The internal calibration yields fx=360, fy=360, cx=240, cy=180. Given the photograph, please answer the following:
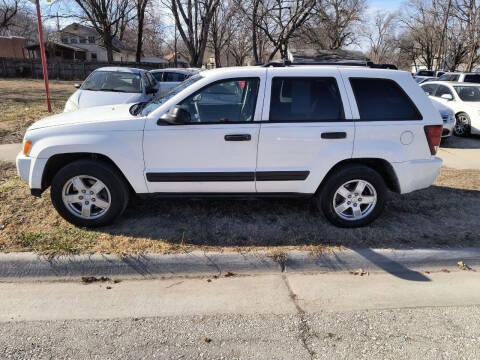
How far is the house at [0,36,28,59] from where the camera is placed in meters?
41.0

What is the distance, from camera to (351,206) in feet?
13.3

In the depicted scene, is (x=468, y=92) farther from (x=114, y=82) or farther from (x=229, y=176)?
(x=114, y=82)

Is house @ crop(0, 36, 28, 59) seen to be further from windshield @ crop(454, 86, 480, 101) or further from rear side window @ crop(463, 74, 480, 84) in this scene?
windshield @ crop(454, 86, 480, 101)

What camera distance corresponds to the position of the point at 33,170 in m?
A: 3.71

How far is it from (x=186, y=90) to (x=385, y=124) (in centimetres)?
212

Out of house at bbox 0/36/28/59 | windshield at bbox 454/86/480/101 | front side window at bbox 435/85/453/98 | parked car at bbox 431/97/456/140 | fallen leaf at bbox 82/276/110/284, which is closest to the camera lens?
fallen leaf at bbox 82/276/110/284

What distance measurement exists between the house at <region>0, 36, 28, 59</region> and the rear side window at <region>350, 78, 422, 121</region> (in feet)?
151

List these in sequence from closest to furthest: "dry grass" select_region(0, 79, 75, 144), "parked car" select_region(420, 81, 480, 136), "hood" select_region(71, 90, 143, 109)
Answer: "dry grass" select_region(0, 79, 75, 144), "hood" select_region(71, 90, 143, 109), "parked car" select_region(420, 81, 480, 136)

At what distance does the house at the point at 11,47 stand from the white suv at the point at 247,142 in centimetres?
4485

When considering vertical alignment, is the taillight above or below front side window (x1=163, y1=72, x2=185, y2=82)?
below

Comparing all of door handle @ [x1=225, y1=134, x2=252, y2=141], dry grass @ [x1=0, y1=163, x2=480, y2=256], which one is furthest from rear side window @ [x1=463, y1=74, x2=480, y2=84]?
door handle @ [x1=225, y1=134, x2=252, y2=141]

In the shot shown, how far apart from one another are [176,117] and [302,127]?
50.4 inches

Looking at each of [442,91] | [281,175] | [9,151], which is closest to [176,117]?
[281,175]

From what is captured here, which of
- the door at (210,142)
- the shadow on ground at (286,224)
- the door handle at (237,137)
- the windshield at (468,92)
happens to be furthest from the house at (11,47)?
the door handle at (237,137)
